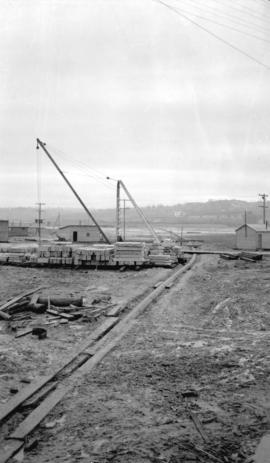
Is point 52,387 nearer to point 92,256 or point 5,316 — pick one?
point 5,316

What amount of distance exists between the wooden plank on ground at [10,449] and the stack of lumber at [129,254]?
19105 millimetres

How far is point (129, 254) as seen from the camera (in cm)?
2386

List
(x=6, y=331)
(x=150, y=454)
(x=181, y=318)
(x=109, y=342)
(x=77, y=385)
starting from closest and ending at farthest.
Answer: (x=150, y=454), (x=77, y=385), (x=109, y=342), (x=6, y=331), (x=181, y=318)

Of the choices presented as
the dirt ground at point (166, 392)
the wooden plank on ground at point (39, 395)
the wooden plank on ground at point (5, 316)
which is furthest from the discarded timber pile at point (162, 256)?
the wooden plank on ground at point (39, 395)

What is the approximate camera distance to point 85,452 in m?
4.46

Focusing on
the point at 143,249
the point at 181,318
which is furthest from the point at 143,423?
the point at 143,249

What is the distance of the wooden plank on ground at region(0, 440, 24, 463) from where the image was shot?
14.2 feet

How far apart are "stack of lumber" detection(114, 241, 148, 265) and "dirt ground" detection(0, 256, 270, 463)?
11.8m

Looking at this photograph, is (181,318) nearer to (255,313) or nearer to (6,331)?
(255,313)

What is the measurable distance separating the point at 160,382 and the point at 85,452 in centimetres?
220

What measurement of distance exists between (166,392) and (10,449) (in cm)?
233

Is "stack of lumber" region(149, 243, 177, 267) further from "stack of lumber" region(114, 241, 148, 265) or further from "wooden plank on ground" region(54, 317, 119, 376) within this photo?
"wooden plank on ground" region(54, 317, 119, 376)

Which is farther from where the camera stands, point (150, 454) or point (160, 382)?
point (160, 382)

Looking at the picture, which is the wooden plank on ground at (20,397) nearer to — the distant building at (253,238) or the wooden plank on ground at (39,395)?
the wooden plank on ground at (39,395)
